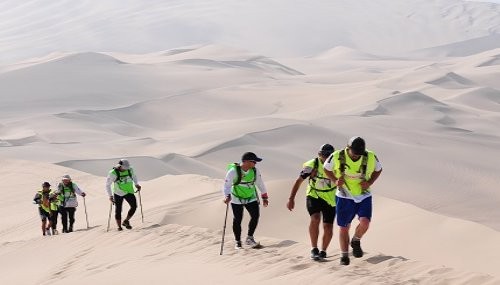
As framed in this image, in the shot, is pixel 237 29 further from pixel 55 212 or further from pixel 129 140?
pixel 55 212

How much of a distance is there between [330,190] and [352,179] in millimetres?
914

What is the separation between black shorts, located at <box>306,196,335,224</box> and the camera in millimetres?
9125

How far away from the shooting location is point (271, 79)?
6900 cm

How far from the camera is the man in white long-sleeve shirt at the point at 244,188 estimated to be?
9.69m

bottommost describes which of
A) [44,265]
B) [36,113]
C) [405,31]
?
[44,265]

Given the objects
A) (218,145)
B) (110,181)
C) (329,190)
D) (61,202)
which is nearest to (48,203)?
(61,202)

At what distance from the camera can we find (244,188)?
32.3 feet

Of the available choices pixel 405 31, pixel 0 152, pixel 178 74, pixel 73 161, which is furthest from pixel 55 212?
pixel 405 31

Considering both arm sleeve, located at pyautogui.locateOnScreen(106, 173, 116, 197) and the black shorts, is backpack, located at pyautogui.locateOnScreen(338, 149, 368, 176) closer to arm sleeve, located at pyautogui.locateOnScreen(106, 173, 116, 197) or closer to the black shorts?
the black shorts

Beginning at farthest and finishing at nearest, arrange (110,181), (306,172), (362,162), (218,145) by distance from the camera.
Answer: (218,145)
(110,181)
(306,172)
(362,162)

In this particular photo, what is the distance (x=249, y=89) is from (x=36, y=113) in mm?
17340

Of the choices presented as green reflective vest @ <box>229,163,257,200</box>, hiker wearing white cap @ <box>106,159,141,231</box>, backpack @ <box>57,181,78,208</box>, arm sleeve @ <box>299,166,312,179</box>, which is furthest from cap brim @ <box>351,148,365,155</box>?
backpack @ <box>57,181,78,208</box>

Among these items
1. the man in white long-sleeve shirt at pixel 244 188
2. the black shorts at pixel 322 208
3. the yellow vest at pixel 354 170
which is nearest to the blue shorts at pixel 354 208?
the yellow vest at pixel 354 170

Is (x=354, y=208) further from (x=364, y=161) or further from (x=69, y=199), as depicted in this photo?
(x=69, y=199)
